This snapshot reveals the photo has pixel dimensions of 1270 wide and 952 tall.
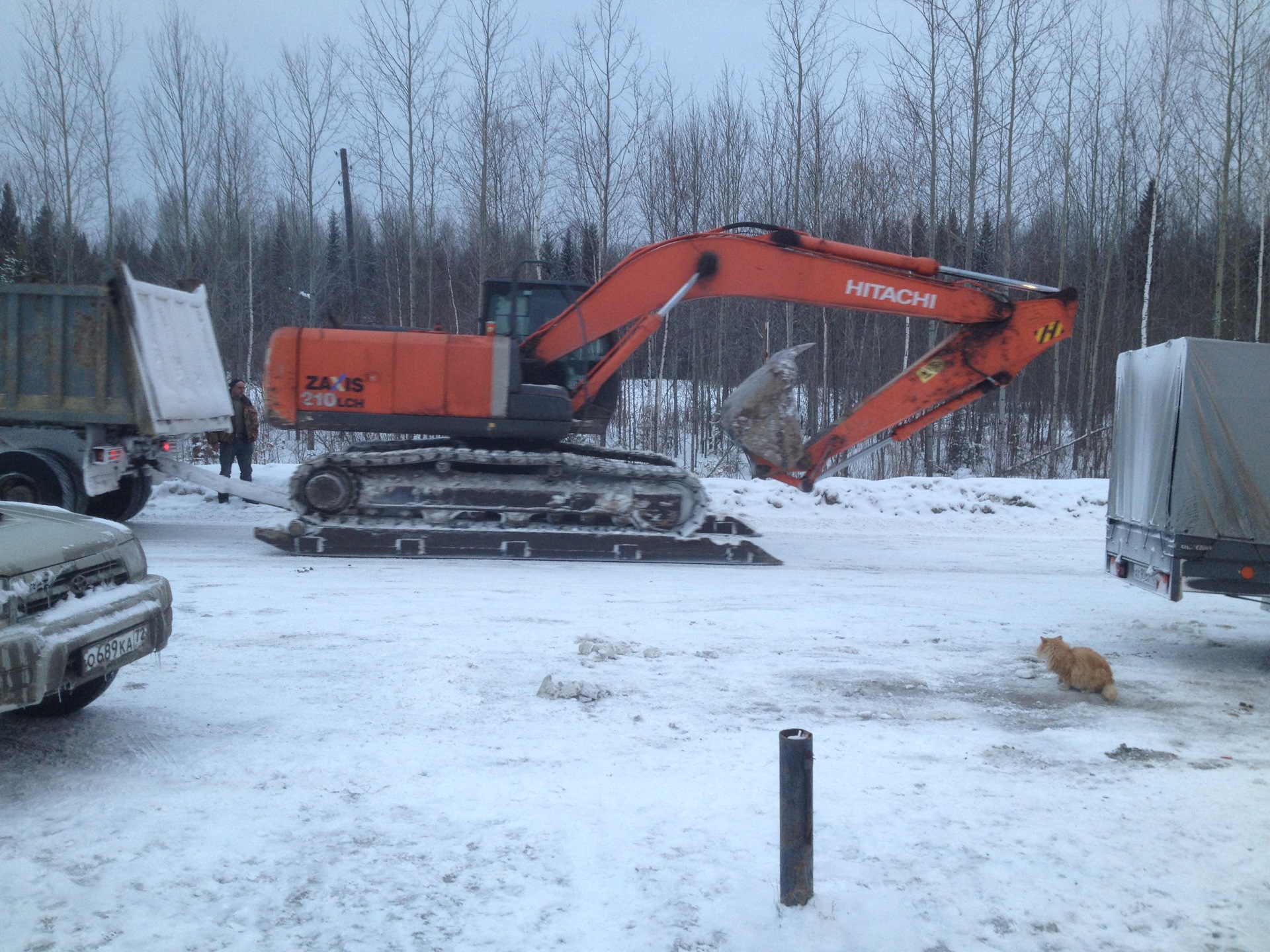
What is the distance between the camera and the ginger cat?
5793 millimetres

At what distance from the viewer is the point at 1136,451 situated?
7.24m

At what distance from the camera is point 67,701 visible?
499 cm

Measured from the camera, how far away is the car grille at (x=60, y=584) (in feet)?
12.9

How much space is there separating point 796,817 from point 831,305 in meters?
7.64

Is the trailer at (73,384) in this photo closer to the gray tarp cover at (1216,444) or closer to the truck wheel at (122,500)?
the truck wheel at (122,500)

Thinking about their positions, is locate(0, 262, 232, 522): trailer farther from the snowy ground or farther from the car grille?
the car grille

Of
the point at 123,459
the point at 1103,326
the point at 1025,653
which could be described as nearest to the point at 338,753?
the point at 1025,653

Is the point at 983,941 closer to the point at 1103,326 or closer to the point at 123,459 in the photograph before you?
the point at 123,459

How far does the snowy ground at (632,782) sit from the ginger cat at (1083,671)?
3.9 inches

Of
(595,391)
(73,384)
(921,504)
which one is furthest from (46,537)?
(921,504)

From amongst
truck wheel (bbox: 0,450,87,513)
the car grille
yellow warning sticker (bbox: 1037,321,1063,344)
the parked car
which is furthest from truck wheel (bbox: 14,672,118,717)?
yellow warning sticker (bbox: 1037,321,1063,344)

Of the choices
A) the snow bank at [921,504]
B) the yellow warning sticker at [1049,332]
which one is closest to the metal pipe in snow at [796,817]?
the yellow warning sticker at [1049,332]

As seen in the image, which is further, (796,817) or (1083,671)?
(1083,671)

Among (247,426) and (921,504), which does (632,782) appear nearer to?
(921,504)
